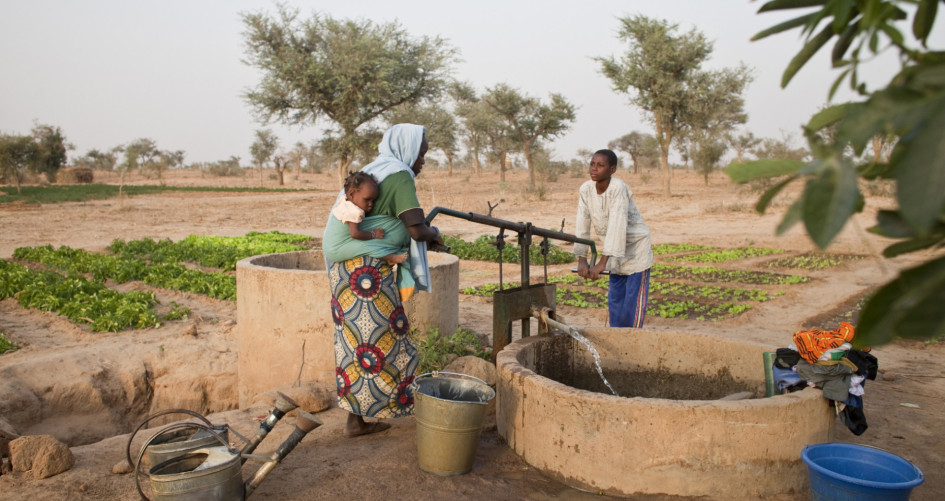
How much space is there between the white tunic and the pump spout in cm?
221

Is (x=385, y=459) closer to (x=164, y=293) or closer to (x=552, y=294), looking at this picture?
(x=552, y=294)

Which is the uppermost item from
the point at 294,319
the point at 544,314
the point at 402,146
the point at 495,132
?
the point at 495,132

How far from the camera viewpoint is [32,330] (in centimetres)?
677

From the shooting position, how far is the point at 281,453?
10.1 ft

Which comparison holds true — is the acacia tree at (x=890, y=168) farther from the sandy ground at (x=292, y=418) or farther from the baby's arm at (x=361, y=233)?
the baby's arm at (x=361, y=233)

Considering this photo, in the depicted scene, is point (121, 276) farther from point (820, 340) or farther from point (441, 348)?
point (820, 340)

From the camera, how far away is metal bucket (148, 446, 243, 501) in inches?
106

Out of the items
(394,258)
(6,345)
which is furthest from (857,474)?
(6,345)

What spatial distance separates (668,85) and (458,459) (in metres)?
22.4

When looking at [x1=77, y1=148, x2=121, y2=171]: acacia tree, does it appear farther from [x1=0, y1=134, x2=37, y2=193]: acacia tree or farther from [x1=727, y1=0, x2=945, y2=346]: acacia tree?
[x1=727, y1=0, x2=945, y2=346]: acacia tree

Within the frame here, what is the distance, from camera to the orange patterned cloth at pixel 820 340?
3141 mm

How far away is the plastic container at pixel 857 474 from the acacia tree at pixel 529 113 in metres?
29.4

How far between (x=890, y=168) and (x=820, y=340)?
2632mm

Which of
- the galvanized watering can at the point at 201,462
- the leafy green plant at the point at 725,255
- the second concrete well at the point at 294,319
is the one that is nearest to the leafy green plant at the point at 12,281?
the second concrete well at the point at 294,319
